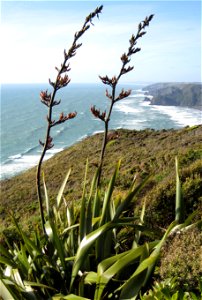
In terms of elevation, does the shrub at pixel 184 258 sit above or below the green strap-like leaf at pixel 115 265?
below

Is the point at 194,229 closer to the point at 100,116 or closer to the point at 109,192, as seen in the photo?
the point at 109,192

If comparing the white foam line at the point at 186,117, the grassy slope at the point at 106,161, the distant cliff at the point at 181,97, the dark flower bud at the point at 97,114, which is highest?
the dark flower bud at the point at 97,114

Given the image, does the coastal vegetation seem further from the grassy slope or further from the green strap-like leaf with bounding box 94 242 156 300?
the grassy slope

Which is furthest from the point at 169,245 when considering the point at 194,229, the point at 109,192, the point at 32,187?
the point at 32,187

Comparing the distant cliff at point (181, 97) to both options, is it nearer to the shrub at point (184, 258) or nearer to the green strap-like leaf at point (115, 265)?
the shrub at point (184, 258)

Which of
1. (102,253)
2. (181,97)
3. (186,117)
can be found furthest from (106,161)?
(181,97)

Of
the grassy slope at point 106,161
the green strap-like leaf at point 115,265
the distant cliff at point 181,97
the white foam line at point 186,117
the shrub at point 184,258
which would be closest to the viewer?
the green strap-like leaf at point 115,265

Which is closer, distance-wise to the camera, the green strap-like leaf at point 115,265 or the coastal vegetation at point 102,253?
the green strap-like leaf at point 115,265

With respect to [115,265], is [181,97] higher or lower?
lower

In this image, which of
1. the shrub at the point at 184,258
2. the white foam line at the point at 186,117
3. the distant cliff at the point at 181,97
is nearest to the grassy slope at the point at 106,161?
the shrub at the point at 184,258

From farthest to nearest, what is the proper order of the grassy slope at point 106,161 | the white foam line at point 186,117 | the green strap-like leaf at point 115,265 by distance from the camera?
1. the white foam line at point 186,117
2. the grassy slope at point 106,161
3. the green strap-like leaf at point 115,265

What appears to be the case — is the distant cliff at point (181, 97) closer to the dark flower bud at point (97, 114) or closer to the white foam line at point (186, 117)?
the white foam line at point (186, 117)

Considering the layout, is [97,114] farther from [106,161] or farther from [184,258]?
[106,161]

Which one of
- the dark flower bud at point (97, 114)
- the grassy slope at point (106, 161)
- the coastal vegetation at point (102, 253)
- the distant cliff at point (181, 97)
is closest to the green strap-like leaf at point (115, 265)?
the coastal vegetation at point (102, 253)
